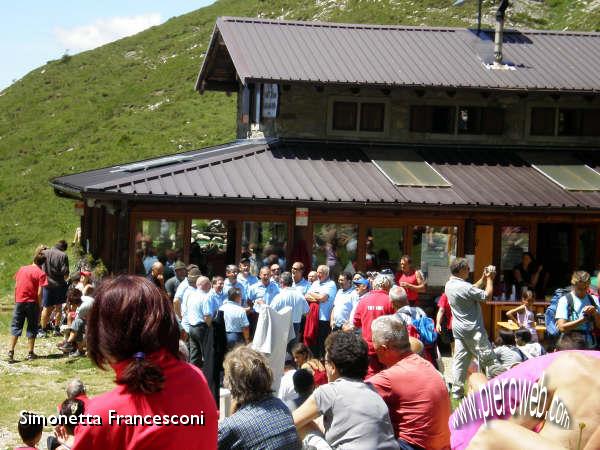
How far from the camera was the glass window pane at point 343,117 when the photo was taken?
17719mm

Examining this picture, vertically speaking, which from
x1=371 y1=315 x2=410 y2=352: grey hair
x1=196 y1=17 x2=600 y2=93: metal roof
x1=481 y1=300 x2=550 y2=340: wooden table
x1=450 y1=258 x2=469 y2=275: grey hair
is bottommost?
x1=481 y1=300 x2=550 y2=340: wooden table

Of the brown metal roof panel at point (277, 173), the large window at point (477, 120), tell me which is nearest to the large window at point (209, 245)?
the brown metal roof panel at point (277, 173)

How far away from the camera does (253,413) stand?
4.55 meters

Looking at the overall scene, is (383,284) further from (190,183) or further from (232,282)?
(190,183)

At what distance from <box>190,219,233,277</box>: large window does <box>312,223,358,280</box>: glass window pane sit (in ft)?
5.63

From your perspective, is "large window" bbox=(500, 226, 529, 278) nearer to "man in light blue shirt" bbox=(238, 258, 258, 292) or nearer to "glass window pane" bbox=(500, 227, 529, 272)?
"glass window pane" bbox=(500, 227, 529, 272)

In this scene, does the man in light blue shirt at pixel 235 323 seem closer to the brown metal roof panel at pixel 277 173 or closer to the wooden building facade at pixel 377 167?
the wooden building facade at pixel 377 167

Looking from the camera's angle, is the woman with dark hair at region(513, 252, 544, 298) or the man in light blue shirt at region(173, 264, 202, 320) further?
the woman with dark hair at region(513, 252, 544, 298)

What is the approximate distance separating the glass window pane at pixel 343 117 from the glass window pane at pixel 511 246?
12.5 ft

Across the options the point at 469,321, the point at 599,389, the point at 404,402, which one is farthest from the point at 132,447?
the point at 469,321

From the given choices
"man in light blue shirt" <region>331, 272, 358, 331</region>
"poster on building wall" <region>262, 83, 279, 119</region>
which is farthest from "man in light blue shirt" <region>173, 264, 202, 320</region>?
"poster on building wall" <region>262, 83, 279, 119</region>

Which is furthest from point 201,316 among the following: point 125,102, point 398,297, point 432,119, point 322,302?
point 125,102

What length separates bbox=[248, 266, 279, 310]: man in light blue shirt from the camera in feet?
41.2

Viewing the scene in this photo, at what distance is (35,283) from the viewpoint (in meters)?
13.5
